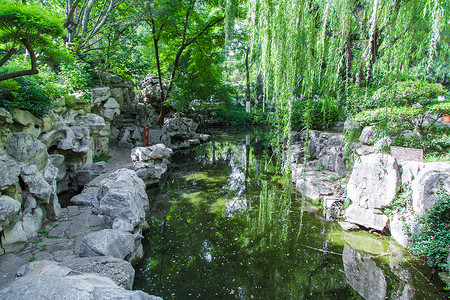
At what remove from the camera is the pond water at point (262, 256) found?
340 centimetres

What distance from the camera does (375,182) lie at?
4.70 metres

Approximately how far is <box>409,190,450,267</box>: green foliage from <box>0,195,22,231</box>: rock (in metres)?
5.72

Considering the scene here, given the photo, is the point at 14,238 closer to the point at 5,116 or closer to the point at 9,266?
the point at 9,266

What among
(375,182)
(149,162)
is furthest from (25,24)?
(375,182)

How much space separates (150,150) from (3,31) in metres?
4.64

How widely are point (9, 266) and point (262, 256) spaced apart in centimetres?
342

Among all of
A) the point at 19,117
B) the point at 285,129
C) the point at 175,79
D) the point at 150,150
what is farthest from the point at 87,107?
the point at 285,129

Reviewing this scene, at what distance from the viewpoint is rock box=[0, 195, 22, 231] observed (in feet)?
11.3

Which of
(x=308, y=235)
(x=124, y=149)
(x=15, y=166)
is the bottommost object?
(x=308, y=235)

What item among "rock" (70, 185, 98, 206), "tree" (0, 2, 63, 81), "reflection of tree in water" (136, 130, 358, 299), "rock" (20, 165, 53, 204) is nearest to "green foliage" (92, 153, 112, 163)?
"rock" (70, 185, 98, 206)

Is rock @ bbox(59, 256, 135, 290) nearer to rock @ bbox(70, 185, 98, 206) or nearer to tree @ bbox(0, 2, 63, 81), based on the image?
rock @ bbox(70, 185, 98, 206)

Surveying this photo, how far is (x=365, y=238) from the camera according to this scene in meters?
4.55

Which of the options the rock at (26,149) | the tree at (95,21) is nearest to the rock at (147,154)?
the rock at (26,149)

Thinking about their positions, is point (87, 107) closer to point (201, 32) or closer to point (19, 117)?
point (19, 117)
